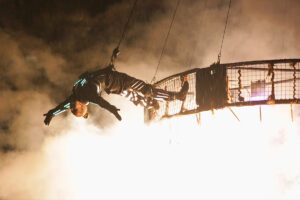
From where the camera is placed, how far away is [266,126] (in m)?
10.1

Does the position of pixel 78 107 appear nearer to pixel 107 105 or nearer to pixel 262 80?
pixel 107 105

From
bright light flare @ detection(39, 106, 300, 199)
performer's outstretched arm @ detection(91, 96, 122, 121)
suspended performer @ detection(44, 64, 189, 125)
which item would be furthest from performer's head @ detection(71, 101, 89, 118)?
bright light flare @ detection(39, 106, 300, 199)

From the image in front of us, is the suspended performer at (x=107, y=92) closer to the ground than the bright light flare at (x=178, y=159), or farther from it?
farther from it

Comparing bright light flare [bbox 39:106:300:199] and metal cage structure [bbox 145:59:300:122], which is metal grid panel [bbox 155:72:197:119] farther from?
bright light flare [bbox 39:106:300:199]

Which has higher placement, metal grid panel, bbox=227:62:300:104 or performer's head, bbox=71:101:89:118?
metal grid panel, bbox=227:62:300:104

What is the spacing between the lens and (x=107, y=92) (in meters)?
4.89

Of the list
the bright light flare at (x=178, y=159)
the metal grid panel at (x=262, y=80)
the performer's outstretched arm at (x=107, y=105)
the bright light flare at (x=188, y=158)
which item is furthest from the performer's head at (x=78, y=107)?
the bright light flare at (x=188, y=158)

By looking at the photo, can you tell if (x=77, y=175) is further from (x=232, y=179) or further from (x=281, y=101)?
(x=281, y=101)

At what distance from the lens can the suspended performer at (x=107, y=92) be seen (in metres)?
4.27

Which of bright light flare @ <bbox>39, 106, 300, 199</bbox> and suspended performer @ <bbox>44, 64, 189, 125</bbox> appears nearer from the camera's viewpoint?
suspended performer @ <bbox>44, 64, 189, 125</bbox>

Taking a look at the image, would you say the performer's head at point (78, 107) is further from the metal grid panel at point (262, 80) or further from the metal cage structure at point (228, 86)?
the metal grid panel at point (262, 80)

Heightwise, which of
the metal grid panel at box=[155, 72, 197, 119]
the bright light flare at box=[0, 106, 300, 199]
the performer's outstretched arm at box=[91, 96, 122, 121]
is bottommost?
the bright light flare at box=[0, 106, 300, 199]

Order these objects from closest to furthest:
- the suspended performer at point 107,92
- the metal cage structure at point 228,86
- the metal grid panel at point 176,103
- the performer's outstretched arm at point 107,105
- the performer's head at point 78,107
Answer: the performer's outstretched arm at point 107,105 → the suspended performer at point 107,92 → the performer's head at point 78,107 → the metal cage structure at point 228,86 → the metal grid panel at point 176,103

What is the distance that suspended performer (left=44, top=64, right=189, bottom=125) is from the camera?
14.0 ft
